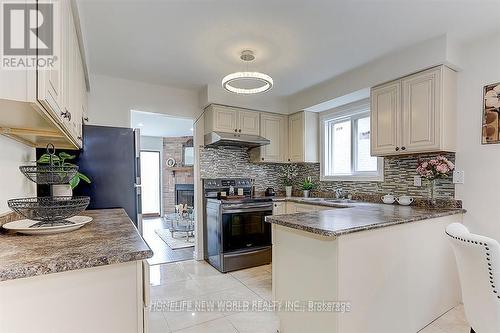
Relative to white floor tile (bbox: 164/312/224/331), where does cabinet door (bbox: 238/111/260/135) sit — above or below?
above

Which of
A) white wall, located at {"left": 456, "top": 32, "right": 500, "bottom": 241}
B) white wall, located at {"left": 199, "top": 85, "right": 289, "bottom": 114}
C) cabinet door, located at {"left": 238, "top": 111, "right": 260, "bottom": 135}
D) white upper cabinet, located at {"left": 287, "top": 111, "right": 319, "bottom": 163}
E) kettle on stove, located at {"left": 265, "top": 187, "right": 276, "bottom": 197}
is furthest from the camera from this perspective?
kettle on stove, located at {"left": 265, "top": 187, "right": 276, "bottom": 197}

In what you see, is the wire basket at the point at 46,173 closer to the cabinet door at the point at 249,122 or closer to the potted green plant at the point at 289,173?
the cabinet door at the point at 249,122

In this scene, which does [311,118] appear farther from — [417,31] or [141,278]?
[141,278]

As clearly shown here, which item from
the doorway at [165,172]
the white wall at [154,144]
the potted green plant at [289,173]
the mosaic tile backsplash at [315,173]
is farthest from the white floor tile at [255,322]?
the white wall at [154,144]

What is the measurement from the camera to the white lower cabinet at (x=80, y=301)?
0.82 meters

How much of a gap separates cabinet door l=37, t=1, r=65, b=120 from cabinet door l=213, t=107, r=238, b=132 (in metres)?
2.44

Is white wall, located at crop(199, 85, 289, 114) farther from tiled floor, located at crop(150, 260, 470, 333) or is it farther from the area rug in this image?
the area rug

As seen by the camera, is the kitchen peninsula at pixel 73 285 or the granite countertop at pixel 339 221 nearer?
the kitchen peninsula at pixel 73 285

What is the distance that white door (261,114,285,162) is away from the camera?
4.06 metres

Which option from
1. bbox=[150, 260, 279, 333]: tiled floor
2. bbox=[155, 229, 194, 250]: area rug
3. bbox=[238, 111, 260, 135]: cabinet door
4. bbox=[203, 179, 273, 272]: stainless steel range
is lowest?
bbox=[155, 229, 194, 250]: area rug

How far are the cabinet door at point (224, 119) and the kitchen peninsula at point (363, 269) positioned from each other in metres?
1.99

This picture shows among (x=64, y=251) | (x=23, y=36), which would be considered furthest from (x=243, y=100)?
(x=64, y=251)

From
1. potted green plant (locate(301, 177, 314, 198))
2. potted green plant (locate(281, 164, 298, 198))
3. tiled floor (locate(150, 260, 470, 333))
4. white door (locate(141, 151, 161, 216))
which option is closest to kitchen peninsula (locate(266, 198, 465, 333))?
tiled floor (locate(150, 260, 470, 333))

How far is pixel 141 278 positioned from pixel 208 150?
2.91 metres
